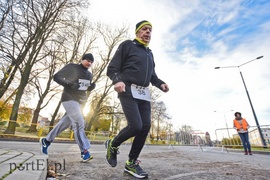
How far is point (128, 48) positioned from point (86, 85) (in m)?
1.33

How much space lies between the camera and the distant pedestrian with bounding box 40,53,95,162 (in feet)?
10.3

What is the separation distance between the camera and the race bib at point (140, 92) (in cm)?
236

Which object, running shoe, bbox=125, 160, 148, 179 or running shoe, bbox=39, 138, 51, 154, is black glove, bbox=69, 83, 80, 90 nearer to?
running shoe, bbox=39, 138, 51, 154

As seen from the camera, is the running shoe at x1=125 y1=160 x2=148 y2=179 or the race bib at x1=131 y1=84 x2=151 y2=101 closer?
the running shoe at x1=125 y1=160 x2=148 y2=179

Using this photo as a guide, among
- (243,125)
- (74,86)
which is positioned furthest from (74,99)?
(243,125)

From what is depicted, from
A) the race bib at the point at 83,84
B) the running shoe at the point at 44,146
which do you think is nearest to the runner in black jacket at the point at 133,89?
the race bib at the point at 83,84

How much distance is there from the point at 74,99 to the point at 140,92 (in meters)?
1.44

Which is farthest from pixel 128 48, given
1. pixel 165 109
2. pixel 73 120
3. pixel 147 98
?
pixel 165 109

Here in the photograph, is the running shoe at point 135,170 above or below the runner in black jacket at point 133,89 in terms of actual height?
below

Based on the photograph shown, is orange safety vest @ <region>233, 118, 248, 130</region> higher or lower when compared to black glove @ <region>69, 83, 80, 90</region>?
higher

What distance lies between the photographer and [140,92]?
2443mm

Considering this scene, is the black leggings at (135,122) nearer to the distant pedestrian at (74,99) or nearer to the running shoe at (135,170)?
the running shoe at (135,170)

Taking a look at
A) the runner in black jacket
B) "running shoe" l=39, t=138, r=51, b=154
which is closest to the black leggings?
the runner in black jacket

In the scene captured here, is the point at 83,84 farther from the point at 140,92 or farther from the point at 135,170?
the point at 135,170
